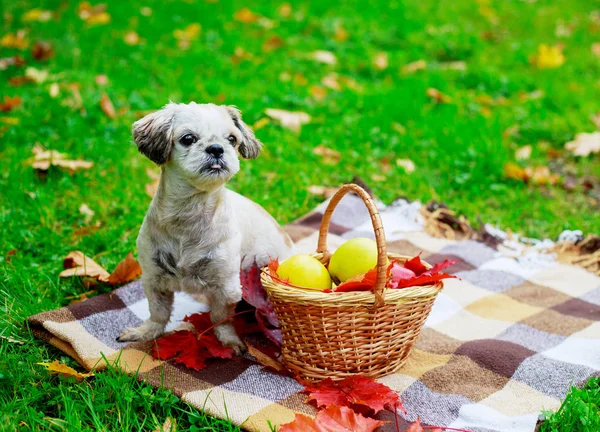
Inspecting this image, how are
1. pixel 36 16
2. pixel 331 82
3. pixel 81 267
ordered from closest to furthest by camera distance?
pixel 81 267
pixel 331 82
pixel 36 16

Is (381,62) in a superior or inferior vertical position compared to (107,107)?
superior

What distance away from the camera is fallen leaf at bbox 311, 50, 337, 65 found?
691 cm

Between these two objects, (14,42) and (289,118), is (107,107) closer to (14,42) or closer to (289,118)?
(289,118)

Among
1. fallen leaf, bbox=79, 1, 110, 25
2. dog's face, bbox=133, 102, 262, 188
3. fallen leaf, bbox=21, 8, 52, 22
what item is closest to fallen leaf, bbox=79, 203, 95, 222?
dog's face, bbox=133, 102, 262, 188

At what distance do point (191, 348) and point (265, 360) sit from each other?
1.11 ft

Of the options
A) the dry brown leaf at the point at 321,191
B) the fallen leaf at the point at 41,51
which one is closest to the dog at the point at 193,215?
the dry brown leaf at the point at 321,191

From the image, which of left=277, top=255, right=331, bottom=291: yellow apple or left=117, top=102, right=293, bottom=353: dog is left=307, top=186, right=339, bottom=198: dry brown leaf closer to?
left=117, top=102, right=293, bottom=353: dog

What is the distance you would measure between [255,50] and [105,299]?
4.51 meters

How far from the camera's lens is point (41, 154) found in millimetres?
4395

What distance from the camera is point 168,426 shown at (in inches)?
95.4

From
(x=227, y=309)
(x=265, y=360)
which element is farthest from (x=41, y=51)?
(x=265, y=360)

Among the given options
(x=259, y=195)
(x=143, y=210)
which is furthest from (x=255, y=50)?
(x=143, y=210)

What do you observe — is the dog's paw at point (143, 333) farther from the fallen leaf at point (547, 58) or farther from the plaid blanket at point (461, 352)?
the fallen leaf at point (547, 58)

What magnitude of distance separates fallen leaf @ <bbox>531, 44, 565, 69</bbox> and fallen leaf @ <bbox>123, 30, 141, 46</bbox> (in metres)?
4.42
